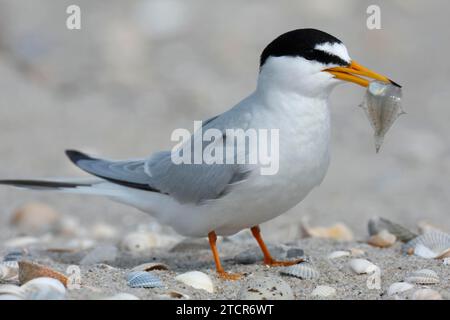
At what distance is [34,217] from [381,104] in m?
3.23

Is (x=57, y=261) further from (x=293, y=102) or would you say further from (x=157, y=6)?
(x=157, y=6)

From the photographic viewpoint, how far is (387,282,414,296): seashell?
388 cm

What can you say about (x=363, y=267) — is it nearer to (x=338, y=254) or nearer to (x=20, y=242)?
(x=338, y=254)

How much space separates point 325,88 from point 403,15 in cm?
795

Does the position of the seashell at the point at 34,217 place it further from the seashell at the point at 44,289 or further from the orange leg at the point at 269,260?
the seashell at the point at 44,289

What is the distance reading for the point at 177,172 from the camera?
4672 millimetres

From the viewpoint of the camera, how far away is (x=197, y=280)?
13.5ft

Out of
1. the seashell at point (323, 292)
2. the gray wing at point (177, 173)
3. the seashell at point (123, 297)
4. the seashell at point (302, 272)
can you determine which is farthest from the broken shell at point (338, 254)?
the seashell at point (123, 297)

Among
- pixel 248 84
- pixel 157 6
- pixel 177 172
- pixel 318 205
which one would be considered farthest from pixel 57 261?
pixel 157 6

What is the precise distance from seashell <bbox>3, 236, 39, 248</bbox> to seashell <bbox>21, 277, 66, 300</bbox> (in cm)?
191

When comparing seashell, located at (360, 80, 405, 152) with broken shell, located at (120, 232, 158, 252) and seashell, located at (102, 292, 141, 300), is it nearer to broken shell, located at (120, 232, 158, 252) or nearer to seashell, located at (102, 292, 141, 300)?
seashell, located at (102, 292, 141, 300)

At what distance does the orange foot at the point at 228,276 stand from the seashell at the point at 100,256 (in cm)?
92

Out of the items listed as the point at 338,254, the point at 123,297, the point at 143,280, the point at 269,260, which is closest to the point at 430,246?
the point at 338,254

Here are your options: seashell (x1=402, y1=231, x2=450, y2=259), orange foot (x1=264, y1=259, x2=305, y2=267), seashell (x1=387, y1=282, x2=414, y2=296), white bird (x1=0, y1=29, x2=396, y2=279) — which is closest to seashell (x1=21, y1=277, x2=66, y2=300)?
white bird (x1=0, y1=29, x2=396, y2=279)
